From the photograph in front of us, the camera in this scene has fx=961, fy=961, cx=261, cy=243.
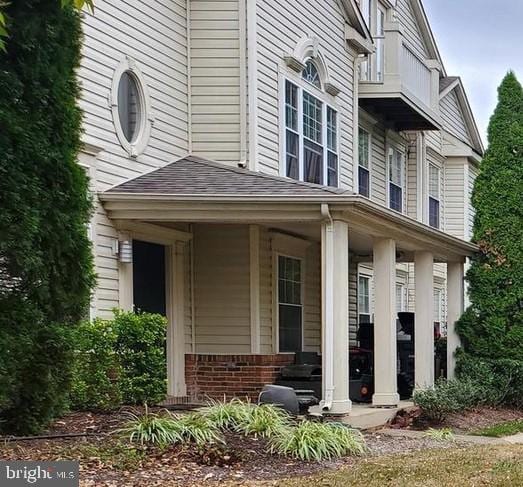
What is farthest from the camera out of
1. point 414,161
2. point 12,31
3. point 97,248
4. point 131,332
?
point 414,161

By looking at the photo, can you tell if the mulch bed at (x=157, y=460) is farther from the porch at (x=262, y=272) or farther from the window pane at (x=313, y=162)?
the window pane at (x=313, y=162)

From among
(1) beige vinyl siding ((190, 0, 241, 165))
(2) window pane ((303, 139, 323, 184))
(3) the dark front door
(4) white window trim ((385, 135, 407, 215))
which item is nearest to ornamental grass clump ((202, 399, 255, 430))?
(3) the dark front door

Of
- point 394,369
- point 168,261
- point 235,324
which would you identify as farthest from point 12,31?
point 394,369

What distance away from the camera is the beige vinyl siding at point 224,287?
47.6ft

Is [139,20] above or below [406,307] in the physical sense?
above

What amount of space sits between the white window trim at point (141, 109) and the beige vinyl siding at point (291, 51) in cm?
208

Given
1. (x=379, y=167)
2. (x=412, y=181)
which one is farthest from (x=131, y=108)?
(x=412, y=181)

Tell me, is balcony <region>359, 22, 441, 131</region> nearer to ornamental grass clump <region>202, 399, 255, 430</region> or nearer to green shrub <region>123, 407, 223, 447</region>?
ornamental grass clump <region>202, 399, 255, 430</region>

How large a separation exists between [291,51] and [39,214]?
8590 millimetres

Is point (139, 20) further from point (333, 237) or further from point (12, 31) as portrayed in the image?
point (12, 31)

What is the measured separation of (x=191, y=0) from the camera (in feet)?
48.5

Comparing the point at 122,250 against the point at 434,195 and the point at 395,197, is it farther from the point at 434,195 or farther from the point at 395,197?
the point at 434,195

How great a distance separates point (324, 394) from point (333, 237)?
2047mm

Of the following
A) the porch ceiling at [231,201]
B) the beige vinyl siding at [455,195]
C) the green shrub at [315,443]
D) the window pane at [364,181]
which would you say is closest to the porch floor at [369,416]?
the porch ceiling at [231,201]
